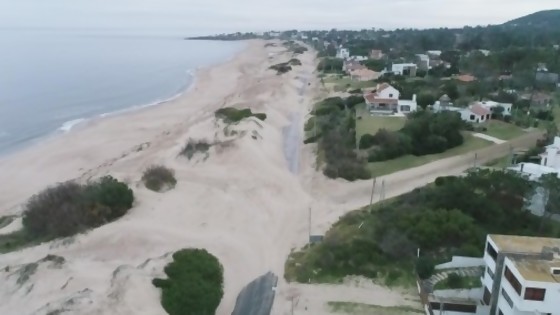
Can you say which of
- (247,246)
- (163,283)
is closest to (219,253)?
(247,246)

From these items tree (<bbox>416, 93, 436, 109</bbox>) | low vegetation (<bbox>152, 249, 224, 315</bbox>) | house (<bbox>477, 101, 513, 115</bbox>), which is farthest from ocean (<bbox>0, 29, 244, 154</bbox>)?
house (<bbox>477, 101, 513, 115</bbox>)

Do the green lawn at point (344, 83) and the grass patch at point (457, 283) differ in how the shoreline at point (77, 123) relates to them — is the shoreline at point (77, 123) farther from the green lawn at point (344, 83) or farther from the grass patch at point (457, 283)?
the grass patch at point (457, 283)

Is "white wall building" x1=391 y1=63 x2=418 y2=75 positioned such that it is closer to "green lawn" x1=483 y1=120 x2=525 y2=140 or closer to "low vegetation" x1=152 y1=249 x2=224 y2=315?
"green lawn" x1=483 y1=120 x2=525 y2=140

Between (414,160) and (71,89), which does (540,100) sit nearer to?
(414,160)

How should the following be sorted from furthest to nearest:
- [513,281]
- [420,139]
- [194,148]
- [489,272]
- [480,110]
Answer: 1. [480,110]
2. [420,139]
3. [194,148]
4. [489,272]
5. [513,281]

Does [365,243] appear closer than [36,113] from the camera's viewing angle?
Yes

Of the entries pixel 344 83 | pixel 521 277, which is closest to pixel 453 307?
pixel 521 277

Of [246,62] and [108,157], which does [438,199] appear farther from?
[246,62]
